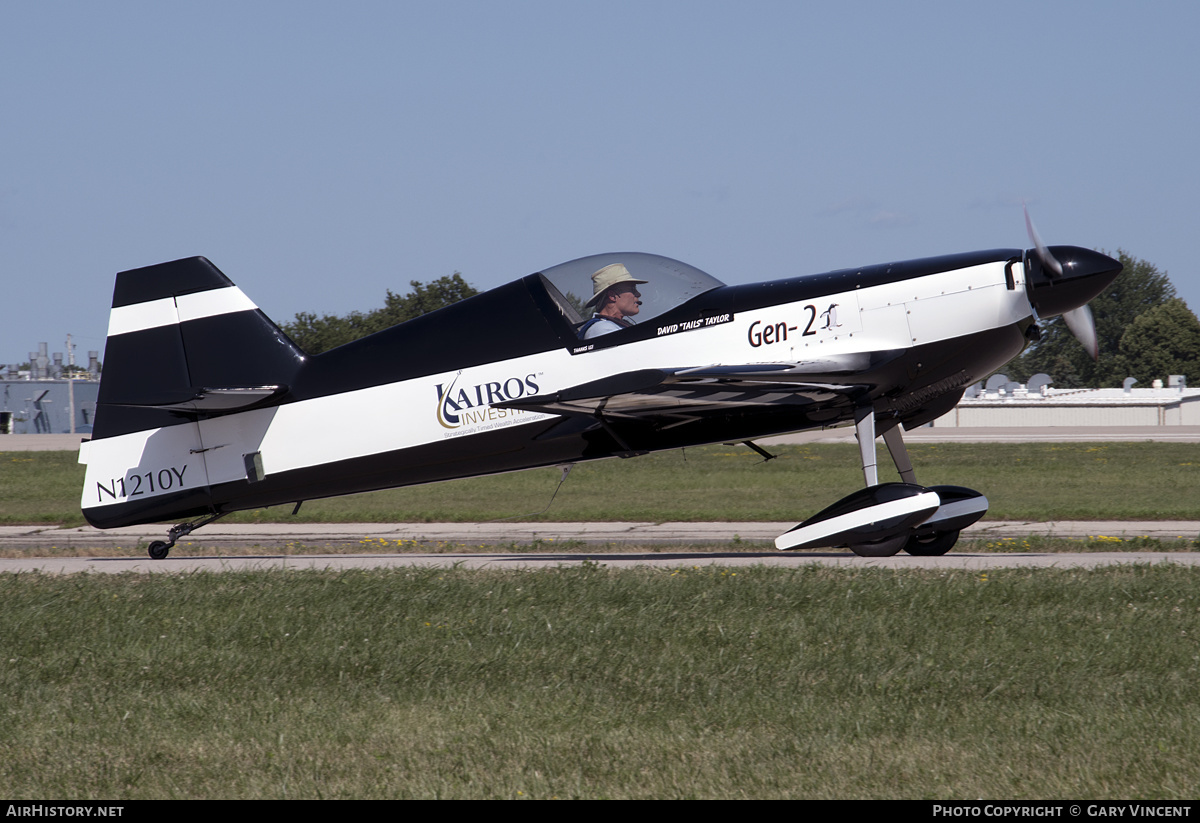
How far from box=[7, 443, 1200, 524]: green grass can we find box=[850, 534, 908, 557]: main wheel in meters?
4.91

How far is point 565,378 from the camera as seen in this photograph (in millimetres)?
10273

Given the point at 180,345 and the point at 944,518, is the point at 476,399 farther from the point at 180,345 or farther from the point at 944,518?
the point at 944,518

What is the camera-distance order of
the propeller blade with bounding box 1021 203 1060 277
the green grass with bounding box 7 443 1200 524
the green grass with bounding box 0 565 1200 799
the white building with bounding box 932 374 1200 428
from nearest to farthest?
the green grass with bounding box 0 565 1200 799 → the propeller blade with bounding box 1021 203 1060 277 → the green grass with bounding box 7 443 1200 524 → the white building with bounding box 932 374 1200 428

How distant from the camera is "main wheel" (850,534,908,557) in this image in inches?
392

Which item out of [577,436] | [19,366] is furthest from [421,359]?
[19,366]

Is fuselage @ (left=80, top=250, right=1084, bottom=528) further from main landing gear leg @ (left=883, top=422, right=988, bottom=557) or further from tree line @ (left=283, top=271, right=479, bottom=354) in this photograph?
tree line @ (left=283, top=271, right=479, bottom=354)

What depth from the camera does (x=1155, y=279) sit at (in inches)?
5157

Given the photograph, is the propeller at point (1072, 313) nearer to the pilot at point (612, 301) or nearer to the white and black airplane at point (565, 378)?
the white and black airplane at point (565, 378)

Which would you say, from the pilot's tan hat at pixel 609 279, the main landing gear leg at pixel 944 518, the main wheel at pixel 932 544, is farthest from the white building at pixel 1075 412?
the pilot's tan hat at pixel 609 279

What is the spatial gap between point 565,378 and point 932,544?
4.14 metres

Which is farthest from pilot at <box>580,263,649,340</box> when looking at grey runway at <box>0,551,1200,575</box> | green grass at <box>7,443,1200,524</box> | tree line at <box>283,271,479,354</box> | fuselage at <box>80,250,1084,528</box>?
tree line at <box>283,271,479,354</box>

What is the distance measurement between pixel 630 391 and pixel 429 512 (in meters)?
10.0

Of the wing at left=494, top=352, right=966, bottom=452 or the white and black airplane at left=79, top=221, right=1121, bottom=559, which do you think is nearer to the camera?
the wing at left=494, top=352, right=966, bottom=452
